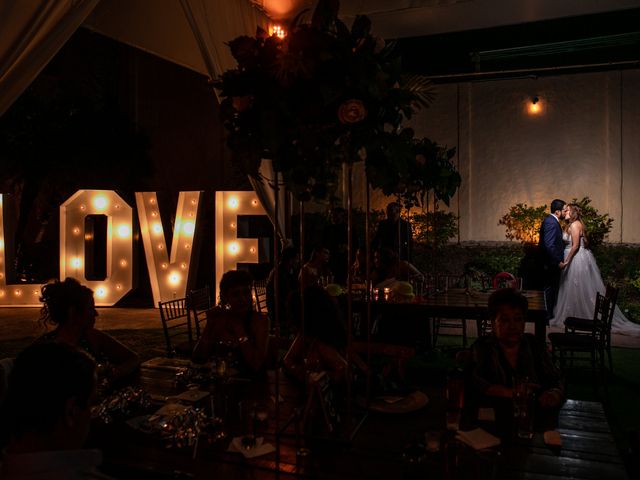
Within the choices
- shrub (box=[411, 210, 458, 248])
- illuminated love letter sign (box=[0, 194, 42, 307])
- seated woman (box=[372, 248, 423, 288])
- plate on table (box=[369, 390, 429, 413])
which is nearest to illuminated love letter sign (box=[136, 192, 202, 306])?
illuminated love letter sign (box=[0, 194, 42, 307])

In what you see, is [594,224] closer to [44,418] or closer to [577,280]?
[577,280]

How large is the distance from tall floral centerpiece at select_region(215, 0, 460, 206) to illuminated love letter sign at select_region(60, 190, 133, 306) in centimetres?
820

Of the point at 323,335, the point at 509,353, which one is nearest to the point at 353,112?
the point at 323,335

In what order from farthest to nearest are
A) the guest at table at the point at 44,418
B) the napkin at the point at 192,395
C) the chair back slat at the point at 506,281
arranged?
the chair back slat at the point at 506,281
the napkin at the point at 192,395
the guest at table at the point at 44,418

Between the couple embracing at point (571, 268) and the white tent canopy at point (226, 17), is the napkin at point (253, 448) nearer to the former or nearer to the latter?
the white tent canopy at point (226, 17)

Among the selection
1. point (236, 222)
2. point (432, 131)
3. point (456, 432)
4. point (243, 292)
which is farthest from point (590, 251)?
point (456, 432)

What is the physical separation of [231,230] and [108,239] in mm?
2336

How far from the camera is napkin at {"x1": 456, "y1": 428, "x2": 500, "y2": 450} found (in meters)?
1.88

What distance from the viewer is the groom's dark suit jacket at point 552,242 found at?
775 centimetres

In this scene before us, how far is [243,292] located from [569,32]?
9.42 m

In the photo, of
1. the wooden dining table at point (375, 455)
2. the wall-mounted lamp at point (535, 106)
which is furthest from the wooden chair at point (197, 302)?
the wall-mounted lamp at point (535, 106)

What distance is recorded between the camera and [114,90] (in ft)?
36.3

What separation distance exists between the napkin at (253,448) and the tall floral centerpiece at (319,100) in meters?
0.89

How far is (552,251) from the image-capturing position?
7.75 meters
